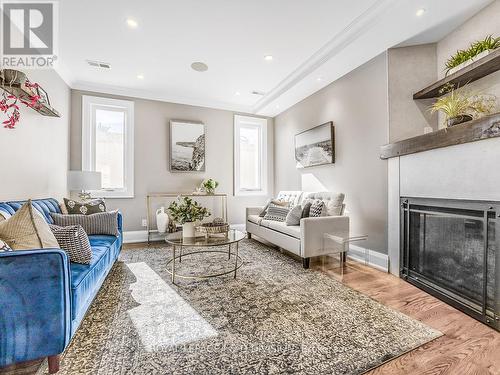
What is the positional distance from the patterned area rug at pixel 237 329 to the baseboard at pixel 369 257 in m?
0.78

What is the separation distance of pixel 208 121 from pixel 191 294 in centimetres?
370

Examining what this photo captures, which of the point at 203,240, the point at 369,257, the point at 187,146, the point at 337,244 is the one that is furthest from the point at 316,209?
the point at 187,146

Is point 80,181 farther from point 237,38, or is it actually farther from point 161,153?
point 237,38

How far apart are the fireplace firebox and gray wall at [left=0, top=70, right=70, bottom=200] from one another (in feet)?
13.3

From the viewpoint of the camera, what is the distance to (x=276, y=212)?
3.90 meters

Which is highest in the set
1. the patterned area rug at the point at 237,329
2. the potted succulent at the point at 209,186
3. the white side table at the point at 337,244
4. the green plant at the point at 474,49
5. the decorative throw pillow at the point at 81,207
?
the green plant at the point at 474,49

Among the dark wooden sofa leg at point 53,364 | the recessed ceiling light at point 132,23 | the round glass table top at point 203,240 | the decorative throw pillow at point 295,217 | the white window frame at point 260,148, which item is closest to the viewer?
the dark wooden sofa leg at point 53,364

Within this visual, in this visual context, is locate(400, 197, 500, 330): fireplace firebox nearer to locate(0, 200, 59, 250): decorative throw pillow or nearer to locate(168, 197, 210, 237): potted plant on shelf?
locate(168, 197, 210, 237): potted plant on shelf

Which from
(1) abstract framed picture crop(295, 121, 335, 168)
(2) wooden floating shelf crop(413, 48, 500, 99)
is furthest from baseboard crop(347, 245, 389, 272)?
(2) wooden floating shelf crop(413, 48, 500, 99)

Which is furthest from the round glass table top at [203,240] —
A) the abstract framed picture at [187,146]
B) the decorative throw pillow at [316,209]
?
the abstract framed picture at [187,146]

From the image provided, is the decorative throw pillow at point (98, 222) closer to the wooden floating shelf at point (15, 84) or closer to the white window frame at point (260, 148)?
the wooden floating shelf at point (15, 84)

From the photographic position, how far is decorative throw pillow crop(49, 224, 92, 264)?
1.76m

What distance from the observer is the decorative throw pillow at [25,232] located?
4.63 feet

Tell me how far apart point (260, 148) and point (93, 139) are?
323 centimetres
